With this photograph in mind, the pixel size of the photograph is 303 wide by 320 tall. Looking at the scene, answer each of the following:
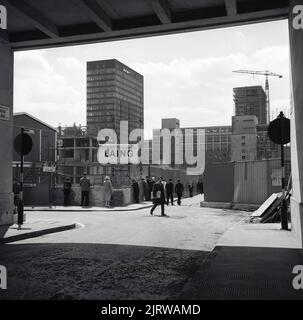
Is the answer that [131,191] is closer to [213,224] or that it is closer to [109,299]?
[213,224]

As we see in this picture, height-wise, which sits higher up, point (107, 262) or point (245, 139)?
point (245, 139)

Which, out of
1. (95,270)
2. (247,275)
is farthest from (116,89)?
(247,275)

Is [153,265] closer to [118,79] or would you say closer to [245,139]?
[245,139]

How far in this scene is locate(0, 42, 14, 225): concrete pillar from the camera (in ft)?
42.2

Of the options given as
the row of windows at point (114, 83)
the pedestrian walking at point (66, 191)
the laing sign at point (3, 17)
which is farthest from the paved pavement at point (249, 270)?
the row of windows at point (114, 83)

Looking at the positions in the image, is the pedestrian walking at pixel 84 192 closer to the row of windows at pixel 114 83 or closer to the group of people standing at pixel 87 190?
the group of people standing at pixel 87 190

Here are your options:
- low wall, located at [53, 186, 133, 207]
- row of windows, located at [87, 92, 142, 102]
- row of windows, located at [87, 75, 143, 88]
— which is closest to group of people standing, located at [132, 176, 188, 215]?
→ low wall, located at [53, 186, 133, 207]

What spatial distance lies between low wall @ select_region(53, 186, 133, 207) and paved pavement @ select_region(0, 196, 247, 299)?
10.7 metres

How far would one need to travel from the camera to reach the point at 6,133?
43.2 feet

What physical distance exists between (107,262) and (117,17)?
7383 mm

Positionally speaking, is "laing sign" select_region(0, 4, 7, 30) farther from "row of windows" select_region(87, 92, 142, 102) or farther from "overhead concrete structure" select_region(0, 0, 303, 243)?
"row of windows" select_region(87, 92, 142, 102)
